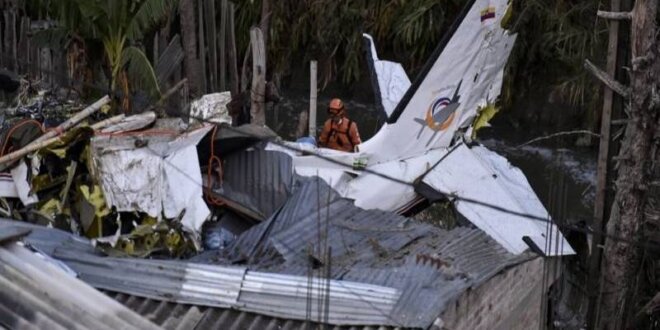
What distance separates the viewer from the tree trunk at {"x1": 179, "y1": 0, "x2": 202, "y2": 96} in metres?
12.2

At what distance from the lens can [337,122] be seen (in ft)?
37.0

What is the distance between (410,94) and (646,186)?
240 centimetres

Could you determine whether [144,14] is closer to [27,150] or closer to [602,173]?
[27,150]

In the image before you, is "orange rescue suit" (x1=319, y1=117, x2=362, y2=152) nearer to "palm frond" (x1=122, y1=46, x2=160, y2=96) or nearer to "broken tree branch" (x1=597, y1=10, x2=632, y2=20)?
"palm frond" (x1=122, y1=46, x2=160, y2=96)

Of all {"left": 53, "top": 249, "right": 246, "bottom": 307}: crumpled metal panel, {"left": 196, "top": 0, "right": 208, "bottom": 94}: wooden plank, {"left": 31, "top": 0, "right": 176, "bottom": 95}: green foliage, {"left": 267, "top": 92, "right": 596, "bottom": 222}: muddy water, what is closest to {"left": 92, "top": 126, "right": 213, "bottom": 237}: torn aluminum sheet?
{"left": 53, "top": 249, "right": 246, "bottom": 307}: crumpled metal panel

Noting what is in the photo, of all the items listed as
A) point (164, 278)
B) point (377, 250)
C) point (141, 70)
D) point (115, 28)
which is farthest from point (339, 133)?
point (164, 278)

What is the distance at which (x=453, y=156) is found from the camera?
9656 mm

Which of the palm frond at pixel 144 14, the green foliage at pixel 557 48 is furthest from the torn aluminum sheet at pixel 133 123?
the green foliage at pixel 557 48

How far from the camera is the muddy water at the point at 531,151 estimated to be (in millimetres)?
15883

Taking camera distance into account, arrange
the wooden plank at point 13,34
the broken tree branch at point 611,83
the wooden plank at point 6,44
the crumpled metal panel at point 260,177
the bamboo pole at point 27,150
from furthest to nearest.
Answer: the wooden plank at point 13,34, the wooden plank at point 6,44, the broken tree branch at point 611,83, the crumpled metal panel at point 260,177, the bamboo pole at point 27,150

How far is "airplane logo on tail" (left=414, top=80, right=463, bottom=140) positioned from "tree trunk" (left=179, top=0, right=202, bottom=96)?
314 centimetres

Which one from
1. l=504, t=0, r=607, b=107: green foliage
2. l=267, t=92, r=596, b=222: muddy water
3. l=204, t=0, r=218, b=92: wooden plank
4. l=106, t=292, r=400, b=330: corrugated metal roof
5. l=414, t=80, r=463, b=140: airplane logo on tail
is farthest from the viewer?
l=504, t=0, r=607, b=107: green foliage

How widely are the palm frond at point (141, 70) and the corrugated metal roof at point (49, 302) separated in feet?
22.8

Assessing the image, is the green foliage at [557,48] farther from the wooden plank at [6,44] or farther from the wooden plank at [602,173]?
the wooden plank at [6,44]
